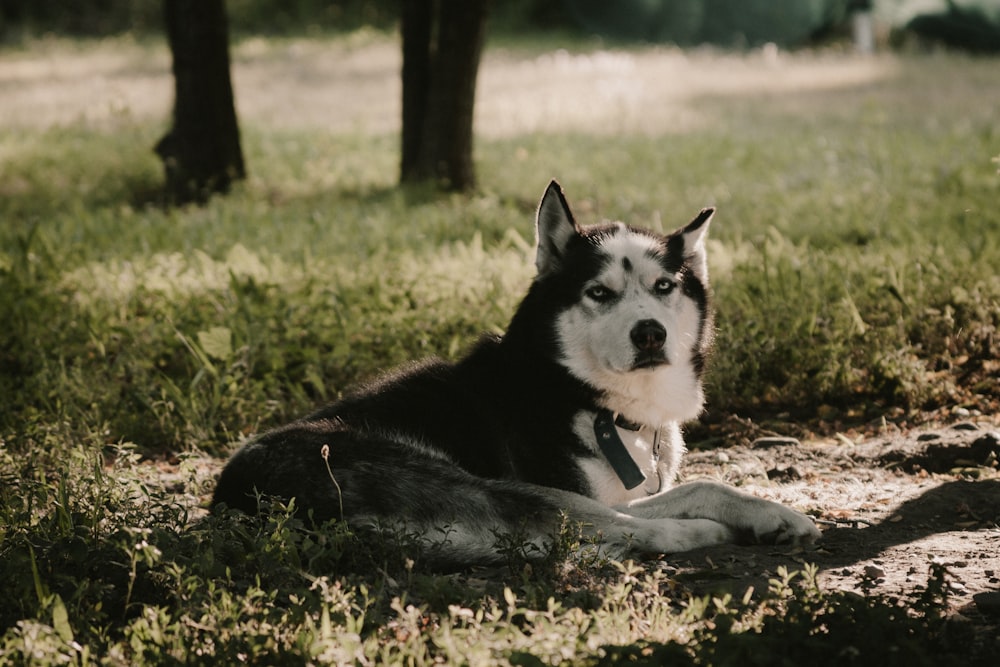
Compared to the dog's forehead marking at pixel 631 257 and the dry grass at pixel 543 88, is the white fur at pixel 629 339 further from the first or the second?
the dry grass at pixel 543 88

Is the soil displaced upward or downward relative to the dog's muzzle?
downward

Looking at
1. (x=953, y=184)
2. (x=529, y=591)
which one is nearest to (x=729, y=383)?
(x=529, y=591)

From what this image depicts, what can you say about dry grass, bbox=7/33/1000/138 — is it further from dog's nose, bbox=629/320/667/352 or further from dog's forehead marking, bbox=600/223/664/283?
dog's nose, bbox=629/320/667/352

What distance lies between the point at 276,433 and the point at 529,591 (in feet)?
4.61

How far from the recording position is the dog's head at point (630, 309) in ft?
14.6

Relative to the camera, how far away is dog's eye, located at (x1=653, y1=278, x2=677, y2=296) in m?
4.62

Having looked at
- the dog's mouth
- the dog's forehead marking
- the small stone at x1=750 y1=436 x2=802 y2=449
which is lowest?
the small stone at x1=750 y1=436 x2=802 y2=449

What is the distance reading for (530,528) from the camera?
4.15m

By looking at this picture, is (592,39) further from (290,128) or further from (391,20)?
(290,128)

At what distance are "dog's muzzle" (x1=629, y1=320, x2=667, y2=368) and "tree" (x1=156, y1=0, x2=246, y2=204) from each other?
25.1 ft

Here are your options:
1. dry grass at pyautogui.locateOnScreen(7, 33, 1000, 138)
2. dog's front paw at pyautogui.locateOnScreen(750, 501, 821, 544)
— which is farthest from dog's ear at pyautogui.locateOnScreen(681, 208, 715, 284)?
dry grass at pyautogui.locateOnScreen(7, 33, 1000, 138)

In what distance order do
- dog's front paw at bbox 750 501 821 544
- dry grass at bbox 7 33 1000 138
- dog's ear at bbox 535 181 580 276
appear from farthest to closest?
dry grass at bbox 7 33 1000 138 < dog's ear at bbox 535 181 580 276 < dog's front paw at bbox 750 501 821 544

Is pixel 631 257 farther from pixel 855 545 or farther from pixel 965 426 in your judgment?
pixel 965 426

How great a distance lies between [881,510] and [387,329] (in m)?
3.35
